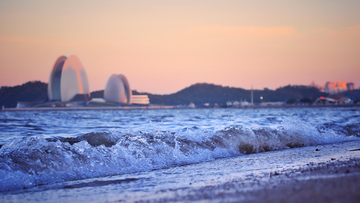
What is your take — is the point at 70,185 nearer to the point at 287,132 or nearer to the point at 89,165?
the point at 89,165

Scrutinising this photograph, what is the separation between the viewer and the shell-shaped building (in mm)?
55281

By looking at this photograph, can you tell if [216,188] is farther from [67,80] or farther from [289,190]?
[67,80]

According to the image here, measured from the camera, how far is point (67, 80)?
56.7 metres

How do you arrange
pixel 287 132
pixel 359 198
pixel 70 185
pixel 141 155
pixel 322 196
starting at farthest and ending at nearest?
1. pixel 287 132
2. pixel 141 155
3. pixel 70 185
4. pixel 322 196
5. pixel 359 198

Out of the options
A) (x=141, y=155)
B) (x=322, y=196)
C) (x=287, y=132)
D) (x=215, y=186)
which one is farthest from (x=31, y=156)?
(x=287, y=132)

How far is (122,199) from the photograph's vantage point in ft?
7.04

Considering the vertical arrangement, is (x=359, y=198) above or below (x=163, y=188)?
above

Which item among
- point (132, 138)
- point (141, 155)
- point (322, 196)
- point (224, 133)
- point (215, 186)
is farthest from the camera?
point (224, 133)

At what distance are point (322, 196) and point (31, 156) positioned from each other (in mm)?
3213

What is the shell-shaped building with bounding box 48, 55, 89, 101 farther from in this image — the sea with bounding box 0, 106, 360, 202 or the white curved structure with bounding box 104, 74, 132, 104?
the sea with bounding box 0, 106, 360, 202

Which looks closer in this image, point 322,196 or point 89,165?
point 322,196

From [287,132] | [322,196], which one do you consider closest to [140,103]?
[287,132]

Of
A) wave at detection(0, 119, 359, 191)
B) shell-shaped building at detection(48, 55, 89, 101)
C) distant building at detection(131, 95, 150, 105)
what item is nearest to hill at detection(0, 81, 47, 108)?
shell-shaped building at detection(48, 55, 89, 101)

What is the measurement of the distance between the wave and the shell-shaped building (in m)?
54.4
